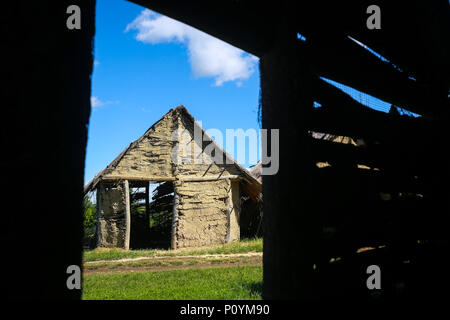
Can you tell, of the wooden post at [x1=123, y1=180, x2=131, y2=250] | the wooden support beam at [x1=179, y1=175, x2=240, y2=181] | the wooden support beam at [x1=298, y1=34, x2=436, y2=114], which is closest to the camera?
the wooden support beam at [x1=298, y1=34, x2=436, y2=114]

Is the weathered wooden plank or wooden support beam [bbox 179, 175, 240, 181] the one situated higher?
wooden support beam [bbox 179, 175, 240, 181]

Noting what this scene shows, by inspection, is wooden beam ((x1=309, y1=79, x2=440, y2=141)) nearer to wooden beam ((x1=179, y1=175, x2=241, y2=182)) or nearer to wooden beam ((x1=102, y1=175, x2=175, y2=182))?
wooden beam ((x1=179, y1=175, x2=241, y2=182))

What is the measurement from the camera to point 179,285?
525 cm

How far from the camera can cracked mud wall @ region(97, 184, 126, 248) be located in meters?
11.3

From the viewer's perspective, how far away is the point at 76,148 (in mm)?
1261

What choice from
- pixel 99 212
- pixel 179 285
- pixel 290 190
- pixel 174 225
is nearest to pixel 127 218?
pixel 99 212

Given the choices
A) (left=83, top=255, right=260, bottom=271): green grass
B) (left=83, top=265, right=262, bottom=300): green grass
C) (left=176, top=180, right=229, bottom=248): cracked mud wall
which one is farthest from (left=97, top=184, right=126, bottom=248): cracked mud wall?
(left=83, top=265, right=262, bottom=300): green grass

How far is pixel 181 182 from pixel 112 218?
2863 mm

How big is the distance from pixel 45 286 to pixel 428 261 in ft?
9.85

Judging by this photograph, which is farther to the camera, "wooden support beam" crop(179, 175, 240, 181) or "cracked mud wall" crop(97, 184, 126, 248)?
"wooden support beam" crop(179, 175, 240, 181)

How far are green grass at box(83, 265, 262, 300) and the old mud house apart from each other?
4566 mm

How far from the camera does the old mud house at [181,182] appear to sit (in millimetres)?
11359

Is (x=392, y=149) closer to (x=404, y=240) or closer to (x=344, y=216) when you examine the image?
(x=404, y=240)
